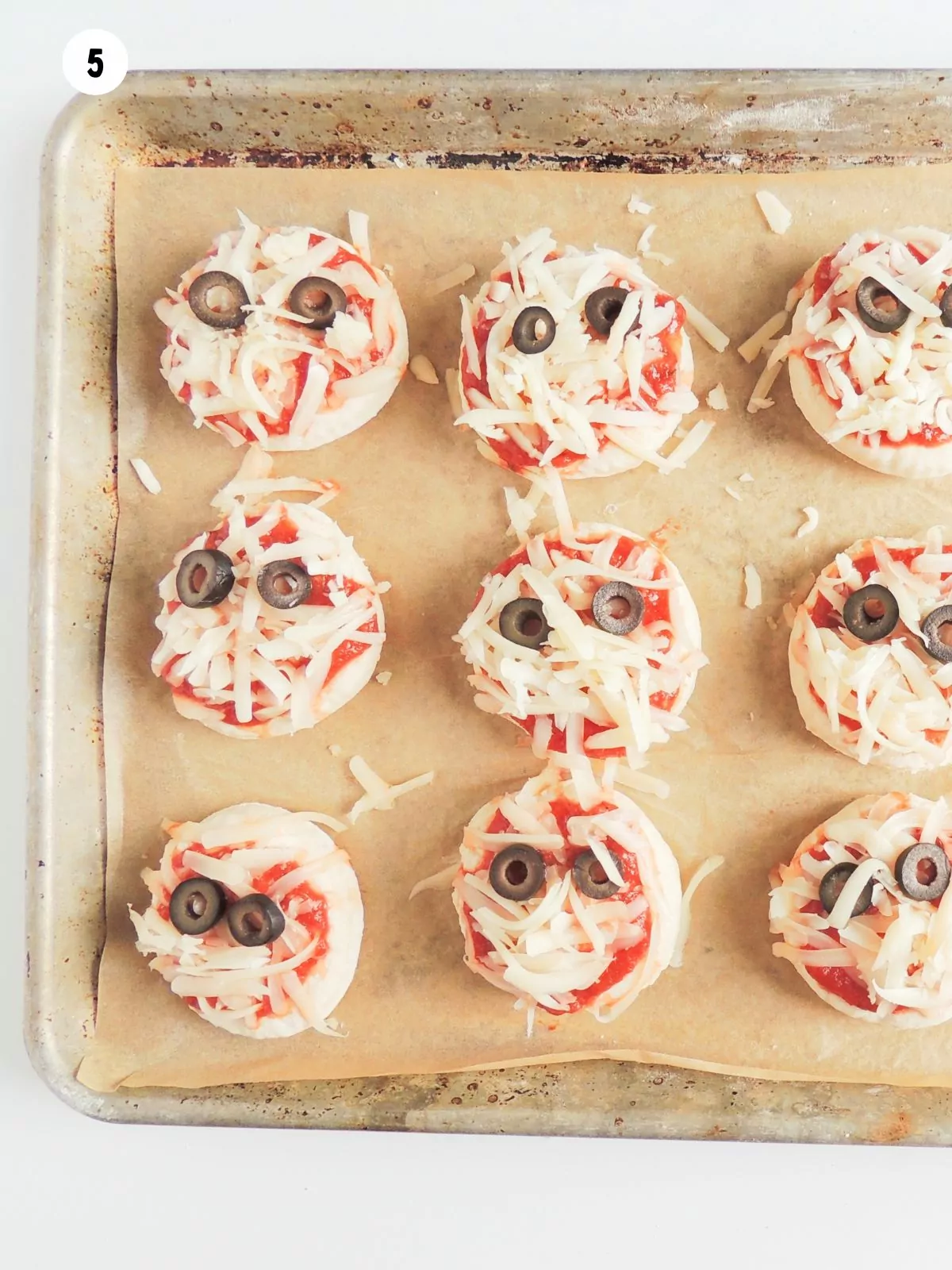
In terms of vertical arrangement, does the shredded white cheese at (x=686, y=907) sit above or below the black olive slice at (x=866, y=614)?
below

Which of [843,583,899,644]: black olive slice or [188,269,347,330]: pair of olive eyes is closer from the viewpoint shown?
[843,583,899,644]: black olive slice

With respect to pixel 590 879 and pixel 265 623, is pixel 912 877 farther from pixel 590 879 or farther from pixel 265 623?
pixel 265 623

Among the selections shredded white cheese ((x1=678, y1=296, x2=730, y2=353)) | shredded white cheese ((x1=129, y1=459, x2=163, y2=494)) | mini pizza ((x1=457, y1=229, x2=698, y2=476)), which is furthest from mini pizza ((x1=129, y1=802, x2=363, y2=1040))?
shredded white cheese ((x1=678, y1=296, x2=730, y2=353))

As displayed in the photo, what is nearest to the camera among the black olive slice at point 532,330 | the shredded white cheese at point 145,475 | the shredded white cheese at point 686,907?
the black olive slice at point 532,330

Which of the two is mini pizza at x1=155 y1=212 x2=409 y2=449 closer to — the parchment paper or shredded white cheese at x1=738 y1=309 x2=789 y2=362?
the parchment paper

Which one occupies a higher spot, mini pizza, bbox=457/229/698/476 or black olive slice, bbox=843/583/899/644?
mini pizza, bbox=457/229/698/476

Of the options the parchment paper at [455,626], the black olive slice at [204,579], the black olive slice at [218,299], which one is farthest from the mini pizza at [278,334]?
the black olive slice at [204,579]

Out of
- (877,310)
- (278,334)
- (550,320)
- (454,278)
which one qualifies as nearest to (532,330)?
(550,320)

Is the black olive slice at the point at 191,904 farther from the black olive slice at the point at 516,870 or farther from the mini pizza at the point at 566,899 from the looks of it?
the black olive slice at the point at 516,870
